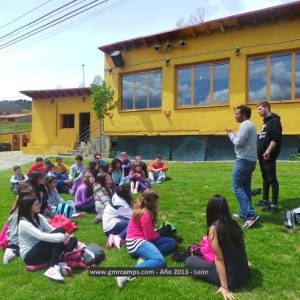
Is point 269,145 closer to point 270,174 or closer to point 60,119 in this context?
point 270,174

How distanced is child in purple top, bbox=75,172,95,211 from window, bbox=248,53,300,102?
11.1 metres

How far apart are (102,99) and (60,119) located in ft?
33.9

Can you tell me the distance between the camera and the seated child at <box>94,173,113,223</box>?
8570mm

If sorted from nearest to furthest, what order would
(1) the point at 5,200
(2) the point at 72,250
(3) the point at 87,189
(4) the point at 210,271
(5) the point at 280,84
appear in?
1. (4) the point at 210,271
2. (2) the point at 72,250
3. (3) the point at 87,189
4. (1) the point at 5,200
5. (5) the point at 280,84

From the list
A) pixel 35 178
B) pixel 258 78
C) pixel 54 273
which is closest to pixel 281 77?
pixel 258 78

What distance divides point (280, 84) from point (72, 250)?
14.5m

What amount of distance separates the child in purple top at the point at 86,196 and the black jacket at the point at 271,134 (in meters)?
3.75

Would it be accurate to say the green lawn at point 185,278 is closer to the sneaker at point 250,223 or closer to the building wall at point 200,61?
the sneaker at point 250,223

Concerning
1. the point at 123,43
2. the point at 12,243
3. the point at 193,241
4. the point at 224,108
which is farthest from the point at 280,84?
the point at 12,243

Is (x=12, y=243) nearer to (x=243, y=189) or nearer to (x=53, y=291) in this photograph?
(x=53, y=291)

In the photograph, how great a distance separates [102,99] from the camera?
2155 cm

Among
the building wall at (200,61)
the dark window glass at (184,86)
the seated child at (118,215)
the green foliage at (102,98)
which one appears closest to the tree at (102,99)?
the green foliage at (102,98)

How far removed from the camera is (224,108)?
19328mm

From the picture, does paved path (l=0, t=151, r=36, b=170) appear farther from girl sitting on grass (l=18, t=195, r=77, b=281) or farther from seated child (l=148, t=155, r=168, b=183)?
girl sitting on grass (l=18, t=195, r=77, b=281)
